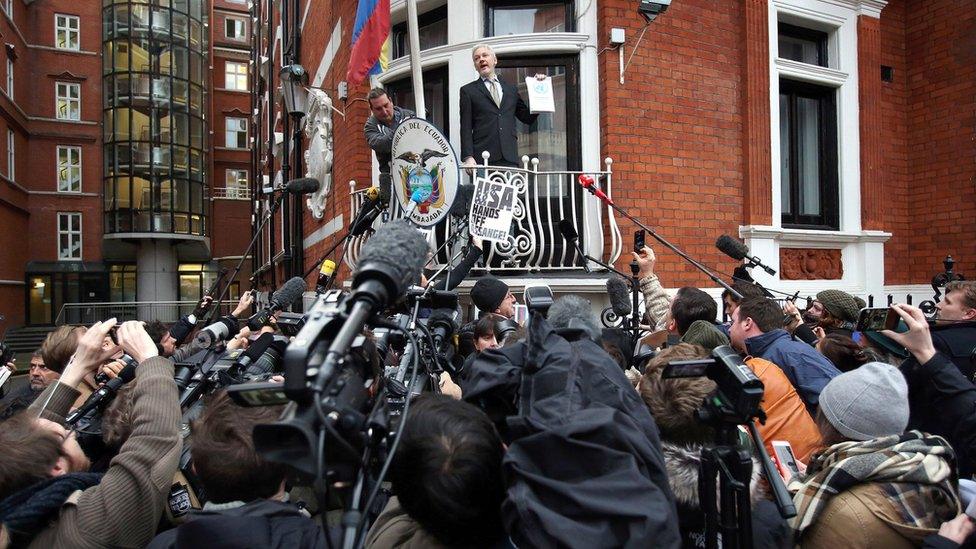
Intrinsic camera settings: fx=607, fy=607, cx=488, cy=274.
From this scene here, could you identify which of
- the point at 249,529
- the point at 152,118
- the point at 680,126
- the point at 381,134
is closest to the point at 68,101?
the point at 152,118

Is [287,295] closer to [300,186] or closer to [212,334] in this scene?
[212,334]

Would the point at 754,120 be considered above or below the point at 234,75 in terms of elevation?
below

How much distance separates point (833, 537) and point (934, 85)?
8.60 m

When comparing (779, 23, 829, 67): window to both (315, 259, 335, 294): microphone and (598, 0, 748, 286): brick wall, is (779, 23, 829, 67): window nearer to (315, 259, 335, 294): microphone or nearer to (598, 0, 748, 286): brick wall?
(598, 0, 748, 286): brick wall

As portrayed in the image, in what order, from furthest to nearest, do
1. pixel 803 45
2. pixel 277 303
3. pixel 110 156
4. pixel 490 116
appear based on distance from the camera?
pixel 110 156, pixel 803 45, pixel 490 116, pixel 277 303

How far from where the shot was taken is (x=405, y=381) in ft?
9.14

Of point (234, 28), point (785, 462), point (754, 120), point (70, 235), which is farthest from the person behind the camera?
point (234, 28)

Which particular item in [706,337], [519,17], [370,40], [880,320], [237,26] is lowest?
[706,337]

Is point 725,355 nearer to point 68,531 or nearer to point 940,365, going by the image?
point 940,365

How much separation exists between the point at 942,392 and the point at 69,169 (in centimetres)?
3789

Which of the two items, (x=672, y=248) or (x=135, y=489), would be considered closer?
(x=135, y=489)

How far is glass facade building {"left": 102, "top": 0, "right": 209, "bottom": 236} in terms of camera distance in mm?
32438

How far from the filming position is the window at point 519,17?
7.26 meters

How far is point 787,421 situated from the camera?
258 centimetres
